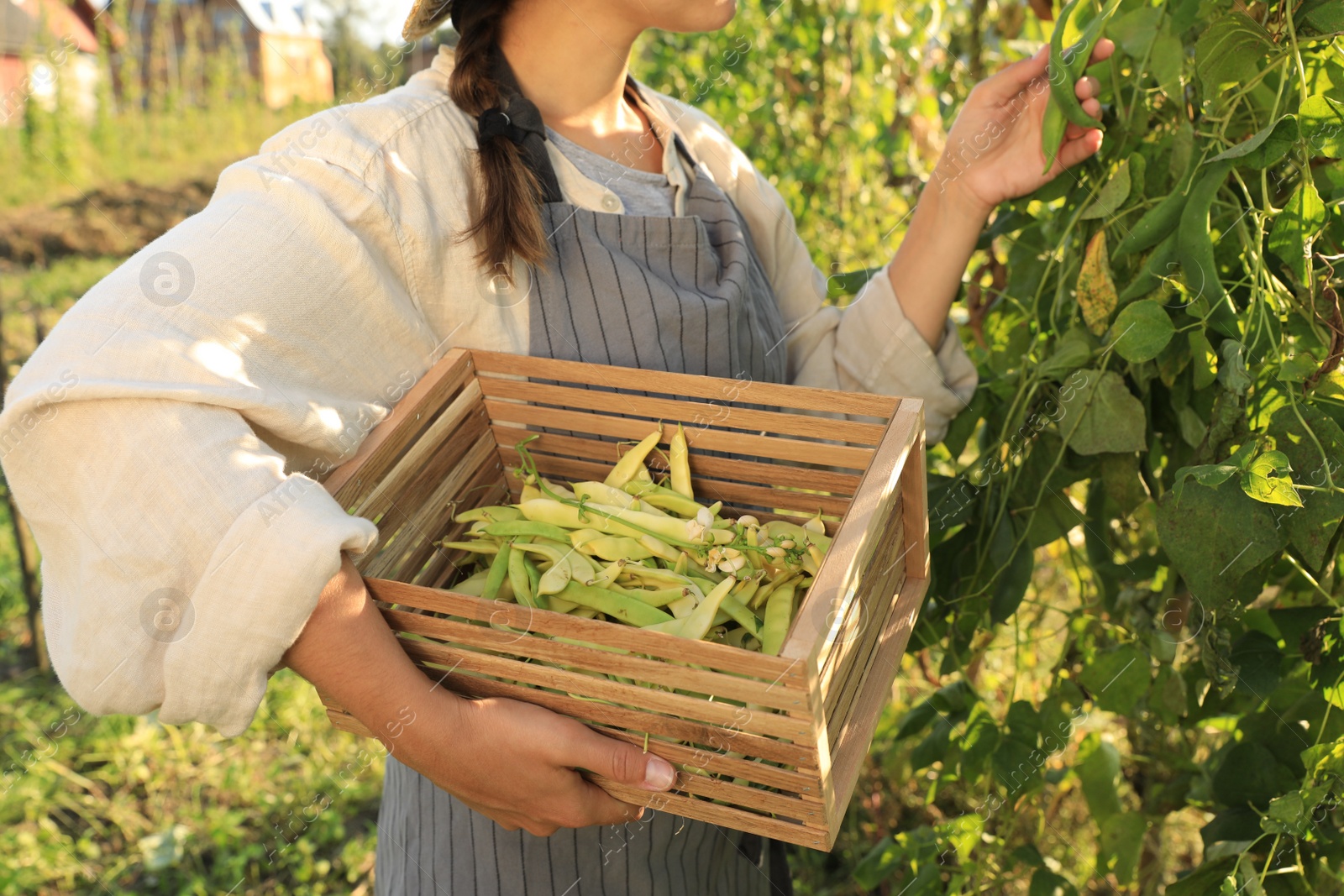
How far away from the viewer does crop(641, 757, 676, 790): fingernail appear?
32.6 inches

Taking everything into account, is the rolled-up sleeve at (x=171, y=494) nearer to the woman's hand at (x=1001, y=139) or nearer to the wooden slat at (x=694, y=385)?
the wooden slat at (x=694, y=385)

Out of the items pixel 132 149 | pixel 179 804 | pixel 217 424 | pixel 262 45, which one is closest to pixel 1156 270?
pixel 217 424

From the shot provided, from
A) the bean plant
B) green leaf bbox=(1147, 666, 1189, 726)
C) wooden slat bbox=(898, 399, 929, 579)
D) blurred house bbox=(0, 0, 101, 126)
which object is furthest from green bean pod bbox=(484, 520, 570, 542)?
blurred house bbox=(0, 0, 101, 126)

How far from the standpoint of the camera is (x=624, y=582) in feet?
3.15

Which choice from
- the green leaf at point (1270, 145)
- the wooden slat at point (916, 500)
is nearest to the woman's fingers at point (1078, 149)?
the green leaf at point (1270, 145)

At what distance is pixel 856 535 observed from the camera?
2.58 ft

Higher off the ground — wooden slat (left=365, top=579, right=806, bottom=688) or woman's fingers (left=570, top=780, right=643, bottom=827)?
wooden slat (left=365, top=579, right=806, bottom=688)

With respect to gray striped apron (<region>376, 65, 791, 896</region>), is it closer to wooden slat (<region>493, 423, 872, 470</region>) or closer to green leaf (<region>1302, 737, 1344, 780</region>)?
wooden slat (<region>493, 423, 872, 470</region>)

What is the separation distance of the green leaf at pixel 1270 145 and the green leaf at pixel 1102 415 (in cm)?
23

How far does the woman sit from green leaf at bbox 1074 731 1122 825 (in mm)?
419

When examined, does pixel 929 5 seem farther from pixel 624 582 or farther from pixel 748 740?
pixel 748 740

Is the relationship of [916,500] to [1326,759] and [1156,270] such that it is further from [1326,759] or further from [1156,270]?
[1326,759]

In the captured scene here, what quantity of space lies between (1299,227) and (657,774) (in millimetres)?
677

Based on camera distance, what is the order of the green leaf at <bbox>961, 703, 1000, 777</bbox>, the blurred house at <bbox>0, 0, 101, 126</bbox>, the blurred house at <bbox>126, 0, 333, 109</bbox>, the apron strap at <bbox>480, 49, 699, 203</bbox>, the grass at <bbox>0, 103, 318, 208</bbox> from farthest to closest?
the blurred house at <bbox>126, 0, 333, 109</bbox>
the grass at <bbox>0, 103, 318, 208</bbox>
the blurred house at <bbox>0, 0, 101, 126</bbox>
the green leaf at <bbox>961, 703, 1000, 777</bbox>
the apron strap at <bbox>480, 49, 699, 203</bbox>
